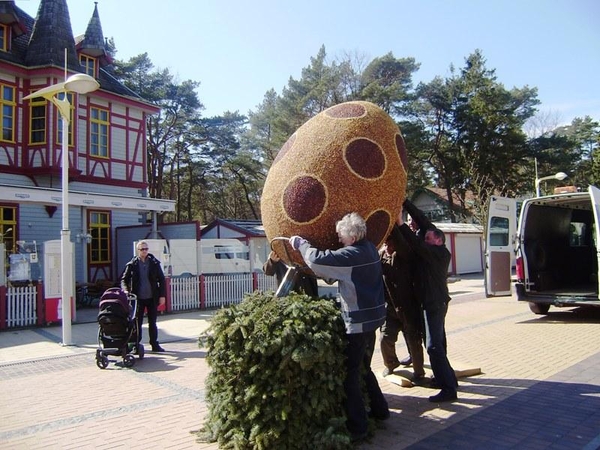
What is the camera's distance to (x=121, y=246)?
66.5ft

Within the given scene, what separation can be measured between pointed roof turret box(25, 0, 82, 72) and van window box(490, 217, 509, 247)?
52.3 feet

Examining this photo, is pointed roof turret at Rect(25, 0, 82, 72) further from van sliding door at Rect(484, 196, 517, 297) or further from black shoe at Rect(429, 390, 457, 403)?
black shoe at Rect(429, 390, 457, 403)

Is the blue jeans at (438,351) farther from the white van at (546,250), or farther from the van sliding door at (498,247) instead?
the van sliding door at (498,247)

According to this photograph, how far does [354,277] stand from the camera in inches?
159

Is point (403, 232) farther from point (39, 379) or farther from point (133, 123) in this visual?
point (133, 123)

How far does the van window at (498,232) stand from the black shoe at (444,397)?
7121mm

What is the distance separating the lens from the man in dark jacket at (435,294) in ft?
17.2

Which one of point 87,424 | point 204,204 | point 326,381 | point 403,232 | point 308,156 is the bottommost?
point 87,424

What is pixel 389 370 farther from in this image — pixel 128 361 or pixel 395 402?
pixel 128 361

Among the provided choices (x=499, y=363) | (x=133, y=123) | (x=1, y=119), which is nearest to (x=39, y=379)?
(x=499, y=363)

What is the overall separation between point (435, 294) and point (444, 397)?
110 centimetres

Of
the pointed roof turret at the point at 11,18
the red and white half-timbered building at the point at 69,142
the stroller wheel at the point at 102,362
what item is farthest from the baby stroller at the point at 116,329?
the pointed roof turret at the point at 11,18

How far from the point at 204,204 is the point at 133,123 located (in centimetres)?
2181


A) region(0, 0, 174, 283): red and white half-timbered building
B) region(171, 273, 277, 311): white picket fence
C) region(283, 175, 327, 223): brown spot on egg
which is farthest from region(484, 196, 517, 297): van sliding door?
region(0, 0, 174, 283): red and white half-timbered building
